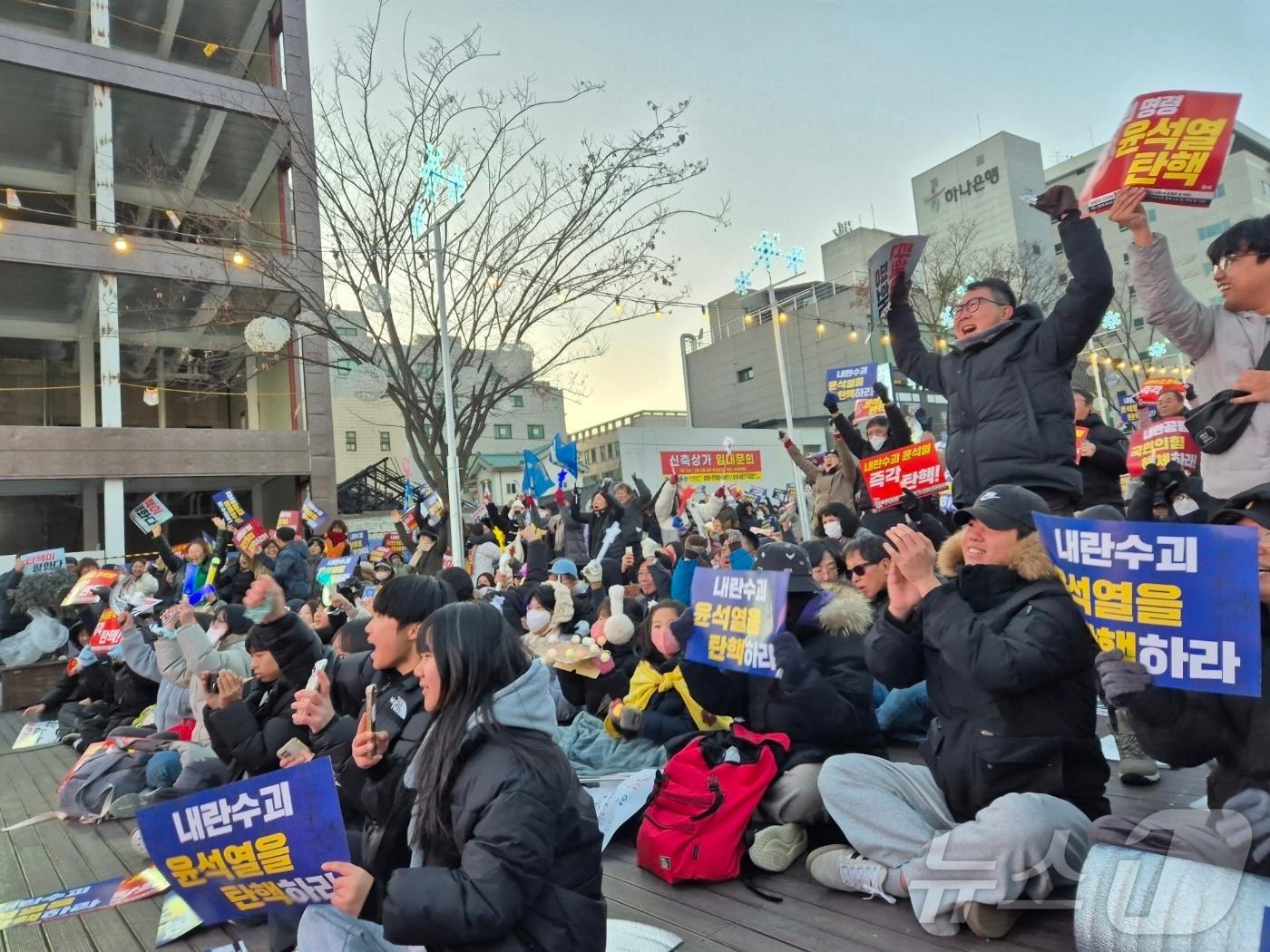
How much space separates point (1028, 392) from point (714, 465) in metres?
28.4

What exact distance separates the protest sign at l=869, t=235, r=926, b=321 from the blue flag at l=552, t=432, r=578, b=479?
383 inches

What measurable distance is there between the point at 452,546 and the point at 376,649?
8.16 meters

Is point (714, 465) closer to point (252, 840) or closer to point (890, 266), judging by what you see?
point (890, 266)

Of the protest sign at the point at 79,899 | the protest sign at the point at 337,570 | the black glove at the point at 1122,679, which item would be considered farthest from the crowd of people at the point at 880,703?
the protest sign at the point at 337,570

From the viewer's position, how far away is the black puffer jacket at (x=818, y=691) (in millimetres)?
3752

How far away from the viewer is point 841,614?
3922mm

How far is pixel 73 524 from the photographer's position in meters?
20.9

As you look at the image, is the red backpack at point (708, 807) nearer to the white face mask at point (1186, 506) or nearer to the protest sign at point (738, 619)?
the protest sign at point (738, 619)

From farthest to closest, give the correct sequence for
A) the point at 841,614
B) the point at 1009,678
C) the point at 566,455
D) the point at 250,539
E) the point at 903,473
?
the point at 566,455 → the point at 250,539 → the point at 903,473 → the point at 841,614 → the point at 1009,678

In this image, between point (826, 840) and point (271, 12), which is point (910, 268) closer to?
point (826, 840)

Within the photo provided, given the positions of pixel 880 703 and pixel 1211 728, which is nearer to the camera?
pixel 1211 728

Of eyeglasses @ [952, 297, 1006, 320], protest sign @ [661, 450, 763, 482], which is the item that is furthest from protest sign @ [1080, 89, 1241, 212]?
protest sign @ [661, 450, 763, 482]

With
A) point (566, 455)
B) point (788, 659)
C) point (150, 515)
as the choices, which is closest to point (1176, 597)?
point (788, 659)

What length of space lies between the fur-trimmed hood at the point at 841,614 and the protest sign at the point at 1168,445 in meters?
2.61
